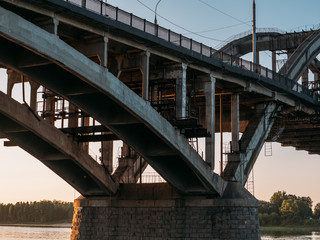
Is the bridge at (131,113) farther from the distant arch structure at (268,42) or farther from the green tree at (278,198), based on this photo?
the green tree at (278,198)

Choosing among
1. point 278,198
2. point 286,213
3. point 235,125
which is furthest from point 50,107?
point 278,198

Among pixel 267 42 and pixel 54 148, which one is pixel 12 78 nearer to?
pixel 54 148

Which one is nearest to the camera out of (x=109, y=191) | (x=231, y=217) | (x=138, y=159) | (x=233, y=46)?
(x=231, y=217)

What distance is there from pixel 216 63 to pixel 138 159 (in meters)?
8.31

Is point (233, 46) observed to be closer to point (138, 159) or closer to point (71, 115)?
point (138, 159)

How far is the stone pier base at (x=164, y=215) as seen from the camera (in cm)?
3244

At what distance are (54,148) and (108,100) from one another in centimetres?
626

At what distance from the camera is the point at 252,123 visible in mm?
39469

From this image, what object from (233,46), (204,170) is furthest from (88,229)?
(233,46)

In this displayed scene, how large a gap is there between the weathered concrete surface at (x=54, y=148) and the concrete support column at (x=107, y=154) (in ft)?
3.11

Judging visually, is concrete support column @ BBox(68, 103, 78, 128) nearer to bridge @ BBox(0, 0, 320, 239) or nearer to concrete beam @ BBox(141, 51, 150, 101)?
bridge @ BBox(0, 0, 320, 239)

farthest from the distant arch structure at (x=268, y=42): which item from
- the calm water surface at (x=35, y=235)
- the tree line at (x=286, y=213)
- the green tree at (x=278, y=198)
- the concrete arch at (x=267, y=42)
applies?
the green tree at (x=278, y=198)

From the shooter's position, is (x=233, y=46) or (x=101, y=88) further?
(x=233, y=46)

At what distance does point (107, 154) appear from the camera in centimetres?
3541
